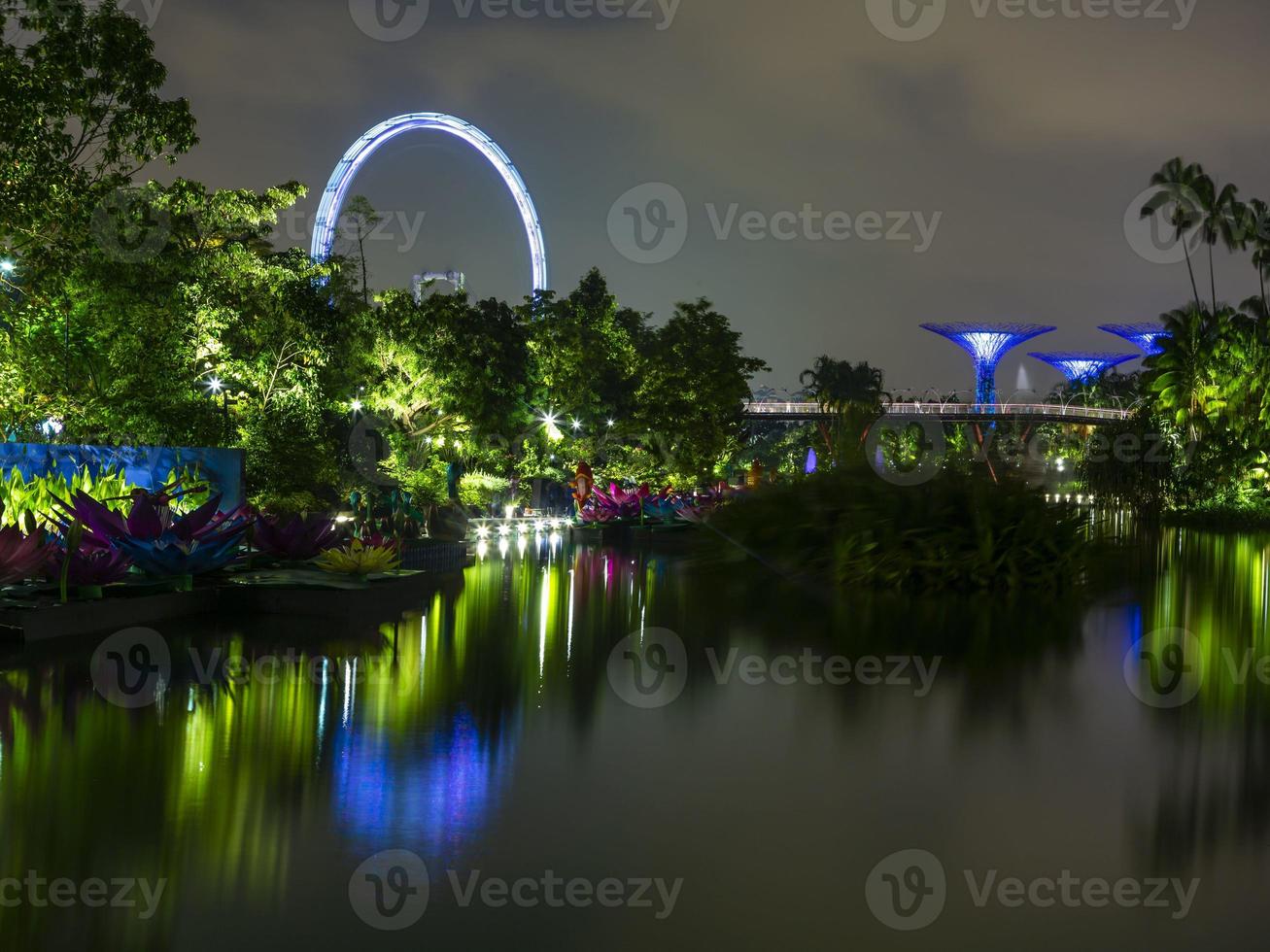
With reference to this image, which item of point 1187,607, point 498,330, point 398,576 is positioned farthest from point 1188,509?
point 398,576

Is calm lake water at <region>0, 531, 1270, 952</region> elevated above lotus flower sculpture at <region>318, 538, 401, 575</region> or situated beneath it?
situated beneath

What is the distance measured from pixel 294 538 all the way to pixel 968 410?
10218cm

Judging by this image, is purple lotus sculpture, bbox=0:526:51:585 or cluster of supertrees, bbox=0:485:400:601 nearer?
purple lotus sculpture, bbox=0:526:51:585

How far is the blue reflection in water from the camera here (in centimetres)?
579

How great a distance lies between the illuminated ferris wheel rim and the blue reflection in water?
36.9m

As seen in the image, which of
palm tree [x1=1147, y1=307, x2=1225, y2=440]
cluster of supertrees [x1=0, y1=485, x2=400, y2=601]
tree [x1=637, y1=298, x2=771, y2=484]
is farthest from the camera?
palm tree [x1=1147, y1=307, x2=1225, y2=440]

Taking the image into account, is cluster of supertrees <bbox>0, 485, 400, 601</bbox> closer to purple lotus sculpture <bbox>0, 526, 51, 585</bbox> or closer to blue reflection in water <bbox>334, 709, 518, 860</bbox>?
purple lotus sculpture <bbox>0, 526, 51, 585</bbox>

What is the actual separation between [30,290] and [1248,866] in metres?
19.7

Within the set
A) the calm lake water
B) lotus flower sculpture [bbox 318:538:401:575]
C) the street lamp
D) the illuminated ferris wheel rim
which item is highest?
the illuminated ferris wheel rim

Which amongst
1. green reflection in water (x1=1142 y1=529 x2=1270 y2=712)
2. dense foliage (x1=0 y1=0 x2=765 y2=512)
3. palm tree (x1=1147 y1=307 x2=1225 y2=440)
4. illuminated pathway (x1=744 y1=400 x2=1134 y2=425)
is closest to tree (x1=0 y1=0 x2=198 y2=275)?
dense foliage (x1=0 y1=0 x2=765 y2=512)

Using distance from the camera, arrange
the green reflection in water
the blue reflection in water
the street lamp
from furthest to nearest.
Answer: the street lamp
the green reflection in water
the blue reflection in water

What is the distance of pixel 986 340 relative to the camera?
11969cm

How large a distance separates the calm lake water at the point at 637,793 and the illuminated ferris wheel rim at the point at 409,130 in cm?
3478

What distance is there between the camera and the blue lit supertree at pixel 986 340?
11838 cm
